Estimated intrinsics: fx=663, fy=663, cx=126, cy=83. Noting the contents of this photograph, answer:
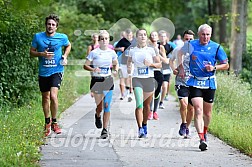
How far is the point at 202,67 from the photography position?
10.4m

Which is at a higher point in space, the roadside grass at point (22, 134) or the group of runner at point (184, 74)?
the group of runner at point (184, 74)

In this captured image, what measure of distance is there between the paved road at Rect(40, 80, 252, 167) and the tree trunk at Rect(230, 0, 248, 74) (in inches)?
299

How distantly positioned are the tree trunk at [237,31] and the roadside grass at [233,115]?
10.4 ft

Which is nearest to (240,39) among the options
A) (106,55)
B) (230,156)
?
(106,55)

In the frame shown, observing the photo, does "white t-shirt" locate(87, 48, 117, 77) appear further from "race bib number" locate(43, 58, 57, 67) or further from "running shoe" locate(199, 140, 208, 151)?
"running shoe" locate(199, 140, 208, 151)

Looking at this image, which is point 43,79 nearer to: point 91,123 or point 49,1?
point 91,123

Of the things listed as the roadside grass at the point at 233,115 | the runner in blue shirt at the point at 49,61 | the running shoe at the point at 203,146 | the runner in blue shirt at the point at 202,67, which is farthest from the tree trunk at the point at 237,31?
the running shoe at the point at 203,146

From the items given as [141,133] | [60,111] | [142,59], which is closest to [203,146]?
[141,133]

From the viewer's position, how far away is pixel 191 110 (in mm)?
11602

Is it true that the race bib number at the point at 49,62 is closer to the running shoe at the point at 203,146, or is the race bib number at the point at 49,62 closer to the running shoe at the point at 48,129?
the running shoe at the point at 48,129

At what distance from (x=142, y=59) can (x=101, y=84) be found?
2.78 ft

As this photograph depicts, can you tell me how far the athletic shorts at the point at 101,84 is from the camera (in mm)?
11570

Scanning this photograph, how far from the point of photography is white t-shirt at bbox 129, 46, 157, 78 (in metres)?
11.7

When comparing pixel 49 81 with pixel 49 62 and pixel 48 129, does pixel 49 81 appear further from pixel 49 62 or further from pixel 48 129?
pixel 48 129
